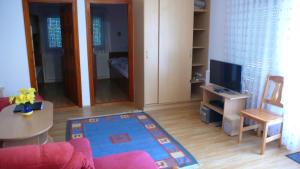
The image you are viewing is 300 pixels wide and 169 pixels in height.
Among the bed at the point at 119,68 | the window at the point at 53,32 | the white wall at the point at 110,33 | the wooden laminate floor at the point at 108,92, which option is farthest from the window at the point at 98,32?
the wooden laminate floor at the point at 108,92

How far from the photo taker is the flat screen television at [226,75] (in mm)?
3736

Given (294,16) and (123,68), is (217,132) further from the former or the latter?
(123,68)

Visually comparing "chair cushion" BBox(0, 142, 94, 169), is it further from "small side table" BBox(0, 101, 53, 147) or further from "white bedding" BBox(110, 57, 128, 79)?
"white bedding" BBox(110, 57, 128, 79)

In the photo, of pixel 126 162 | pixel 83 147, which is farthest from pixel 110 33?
pixel 126 162

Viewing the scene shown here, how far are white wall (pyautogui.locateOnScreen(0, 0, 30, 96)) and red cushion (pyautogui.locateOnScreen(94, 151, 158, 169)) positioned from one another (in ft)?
10.3

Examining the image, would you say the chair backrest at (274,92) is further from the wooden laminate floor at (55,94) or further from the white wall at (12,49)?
the white wall at (12,49)

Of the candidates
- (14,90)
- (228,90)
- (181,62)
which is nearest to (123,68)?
(181,62)

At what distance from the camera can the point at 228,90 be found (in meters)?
4.02

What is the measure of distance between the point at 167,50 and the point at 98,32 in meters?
3.54

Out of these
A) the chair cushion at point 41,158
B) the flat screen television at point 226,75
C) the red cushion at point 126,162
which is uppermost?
the flat screen television at point 226,75

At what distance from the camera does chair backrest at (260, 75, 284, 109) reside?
333 centimetres

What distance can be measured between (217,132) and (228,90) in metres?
0.70

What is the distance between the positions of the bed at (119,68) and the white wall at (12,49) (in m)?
2.30

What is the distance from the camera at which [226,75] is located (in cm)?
394
